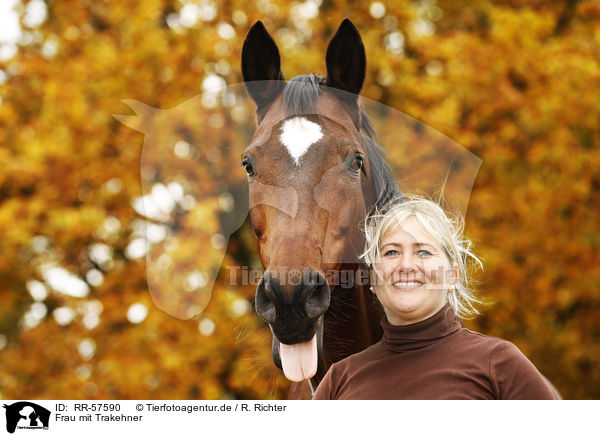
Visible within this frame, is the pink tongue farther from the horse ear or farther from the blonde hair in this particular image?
the horse ear

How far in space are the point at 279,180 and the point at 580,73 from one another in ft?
20.4

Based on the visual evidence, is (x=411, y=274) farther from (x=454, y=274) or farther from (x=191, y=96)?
(x=191, y=96)

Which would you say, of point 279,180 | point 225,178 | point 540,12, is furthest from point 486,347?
point 540,12

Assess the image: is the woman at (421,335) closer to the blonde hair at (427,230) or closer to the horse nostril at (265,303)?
the blonde hair at (427,230)

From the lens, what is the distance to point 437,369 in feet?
5.67

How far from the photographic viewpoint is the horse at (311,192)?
1.74m

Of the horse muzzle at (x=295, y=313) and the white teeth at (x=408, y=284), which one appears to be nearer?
the horse muzzle at (x=295, y=313)

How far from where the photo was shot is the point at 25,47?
25.7 ft

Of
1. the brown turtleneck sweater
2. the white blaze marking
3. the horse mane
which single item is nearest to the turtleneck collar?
the brown turtleneck sweater

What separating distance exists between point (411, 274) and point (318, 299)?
1.07 ft

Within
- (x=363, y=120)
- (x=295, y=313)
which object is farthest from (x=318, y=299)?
(x=363, y=120)
